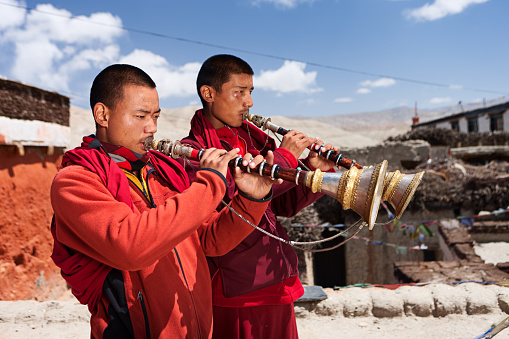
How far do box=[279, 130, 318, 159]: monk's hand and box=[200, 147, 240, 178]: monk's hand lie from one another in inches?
24.3

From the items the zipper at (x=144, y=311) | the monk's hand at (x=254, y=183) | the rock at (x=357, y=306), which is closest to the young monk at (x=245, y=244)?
the monk's hand at (x=254, y=183)

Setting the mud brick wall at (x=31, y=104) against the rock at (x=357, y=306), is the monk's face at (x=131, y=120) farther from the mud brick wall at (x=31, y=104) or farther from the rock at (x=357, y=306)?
the mud brick wall at (x=31, y=104)

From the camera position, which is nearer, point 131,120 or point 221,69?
point 131,120

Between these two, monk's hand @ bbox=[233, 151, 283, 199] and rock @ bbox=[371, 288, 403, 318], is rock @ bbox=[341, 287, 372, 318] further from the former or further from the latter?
monk's hand @ bbox=[233, 151, 283, 199]

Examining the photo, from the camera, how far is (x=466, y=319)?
11.3ft

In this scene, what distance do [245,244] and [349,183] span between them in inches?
26.7

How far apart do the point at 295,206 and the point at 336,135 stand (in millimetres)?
61963

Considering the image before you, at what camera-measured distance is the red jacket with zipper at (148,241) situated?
108 centimetres

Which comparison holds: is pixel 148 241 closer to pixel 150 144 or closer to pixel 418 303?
pixel 150 144

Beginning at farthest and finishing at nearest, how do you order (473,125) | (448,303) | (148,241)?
(473,125), (448,303), (148,241)

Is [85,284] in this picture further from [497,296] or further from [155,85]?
[497,296]

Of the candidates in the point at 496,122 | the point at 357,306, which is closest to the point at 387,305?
the point at 357,306

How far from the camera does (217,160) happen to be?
49.8 inches

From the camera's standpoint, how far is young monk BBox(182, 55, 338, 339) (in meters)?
1.78
